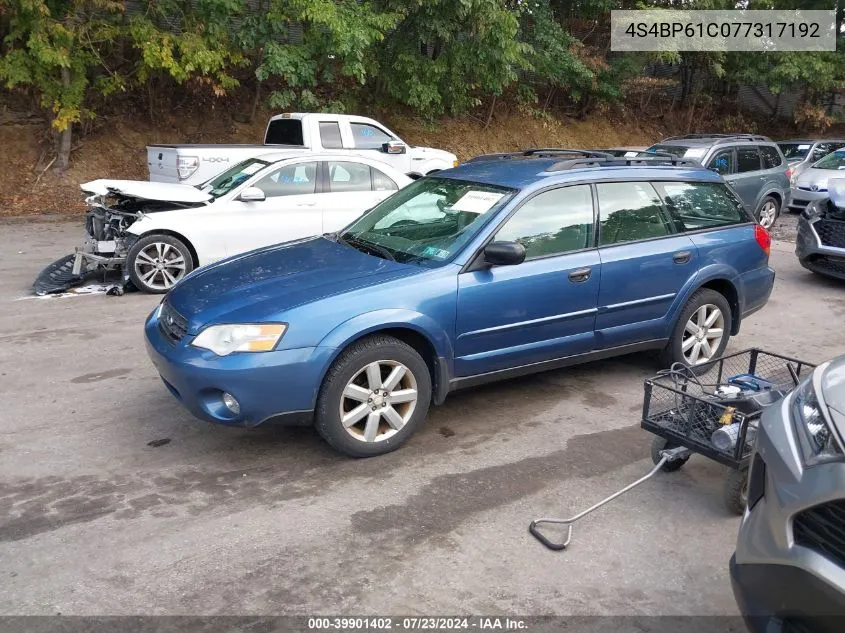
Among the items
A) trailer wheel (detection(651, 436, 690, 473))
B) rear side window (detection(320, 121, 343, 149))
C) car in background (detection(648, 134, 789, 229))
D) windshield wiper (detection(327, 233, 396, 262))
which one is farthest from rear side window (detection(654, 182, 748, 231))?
rear side window (detection(320, 121, 343, 149))

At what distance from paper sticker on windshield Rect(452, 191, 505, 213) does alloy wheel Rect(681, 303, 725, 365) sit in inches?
75.9

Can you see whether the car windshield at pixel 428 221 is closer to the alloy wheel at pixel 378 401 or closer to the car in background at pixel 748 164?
the alloy wheel at pixel 378 401

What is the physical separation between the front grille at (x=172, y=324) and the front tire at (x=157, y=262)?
3773 millimetres

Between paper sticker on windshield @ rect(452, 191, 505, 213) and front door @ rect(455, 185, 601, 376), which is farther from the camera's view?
paper sticker on windshield @ rect(452, 191, 505, 213)

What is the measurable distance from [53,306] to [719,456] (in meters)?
6.69

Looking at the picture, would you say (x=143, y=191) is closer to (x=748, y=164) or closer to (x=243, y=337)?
(x=243, y=337)

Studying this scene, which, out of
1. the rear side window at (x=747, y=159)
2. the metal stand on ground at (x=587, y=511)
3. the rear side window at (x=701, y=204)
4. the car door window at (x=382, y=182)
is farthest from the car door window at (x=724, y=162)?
the metal stand on ground at (x=587, y=511)

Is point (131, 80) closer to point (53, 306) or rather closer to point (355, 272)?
point (53, 306)

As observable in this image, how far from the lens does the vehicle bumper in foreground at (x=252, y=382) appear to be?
13.3ft

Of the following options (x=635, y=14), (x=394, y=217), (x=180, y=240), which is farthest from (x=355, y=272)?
(x=635, y=14)

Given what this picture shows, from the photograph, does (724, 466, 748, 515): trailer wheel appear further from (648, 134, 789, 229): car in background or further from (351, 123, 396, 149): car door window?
(351, 123, 396, 149): car door window

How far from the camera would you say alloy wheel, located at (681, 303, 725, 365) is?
5883mm

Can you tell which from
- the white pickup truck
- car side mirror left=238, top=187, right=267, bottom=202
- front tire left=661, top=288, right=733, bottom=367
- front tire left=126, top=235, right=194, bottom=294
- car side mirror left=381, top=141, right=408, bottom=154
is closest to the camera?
front tire left=661, top=288, right=733, bottom=367

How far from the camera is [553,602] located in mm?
3211
